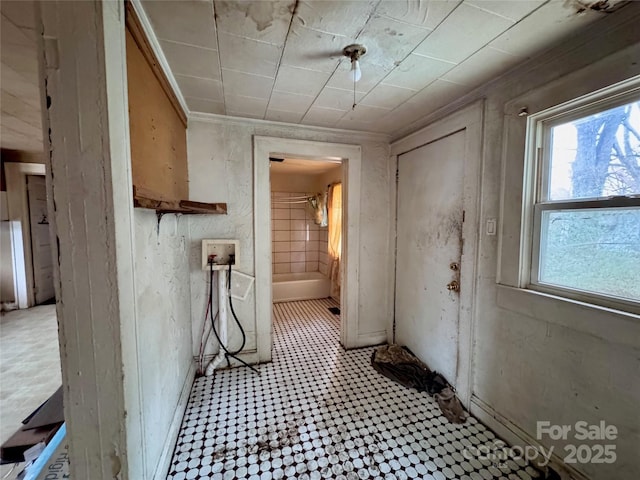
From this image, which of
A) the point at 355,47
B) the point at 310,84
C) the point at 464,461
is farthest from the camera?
the point at 310,84

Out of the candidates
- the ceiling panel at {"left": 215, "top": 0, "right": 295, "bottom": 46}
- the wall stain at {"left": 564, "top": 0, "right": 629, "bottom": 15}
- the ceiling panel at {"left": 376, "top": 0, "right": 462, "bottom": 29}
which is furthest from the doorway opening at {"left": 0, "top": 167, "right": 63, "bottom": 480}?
the wall stain at {"left": 564, "top": 0, "right": 629, "bottom": 15}

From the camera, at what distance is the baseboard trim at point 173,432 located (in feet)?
3.99

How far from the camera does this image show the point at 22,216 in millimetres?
3467

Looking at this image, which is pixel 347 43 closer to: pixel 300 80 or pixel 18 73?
pixel 300 80

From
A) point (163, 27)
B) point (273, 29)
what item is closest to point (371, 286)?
point (273, 29)

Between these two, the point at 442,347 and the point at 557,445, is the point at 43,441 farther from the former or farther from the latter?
the point at 557,445

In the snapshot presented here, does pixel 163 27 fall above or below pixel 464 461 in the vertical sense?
above

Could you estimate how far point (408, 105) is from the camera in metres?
1.84

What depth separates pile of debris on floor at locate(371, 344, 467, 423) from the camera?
1.73m

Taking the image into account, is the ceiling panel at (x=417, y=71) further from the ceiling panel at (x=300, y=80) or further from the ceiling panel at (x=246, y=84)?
the ceiling panel at (x=246, y=84)

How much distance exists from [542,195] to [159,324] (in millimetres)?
2127

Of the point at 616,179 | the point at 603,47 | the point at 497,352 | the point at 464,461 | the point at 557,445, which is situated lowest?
the point at 464,461

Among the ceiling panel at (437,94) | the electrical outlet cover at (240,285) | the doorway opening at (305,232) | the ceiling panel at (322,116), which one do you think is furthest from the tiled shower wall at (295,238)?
the ceiling panel at (437,94)

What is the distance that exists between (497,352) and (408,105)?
1762mm
